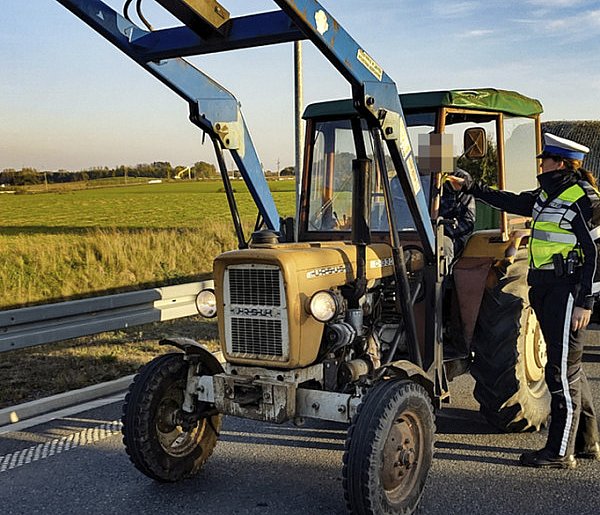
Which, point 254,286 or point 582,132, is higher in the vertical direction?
point 582,132

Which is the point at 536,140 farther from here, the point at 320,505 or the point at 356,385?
the point at 320,505

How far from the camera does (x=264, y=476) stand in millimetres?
4477

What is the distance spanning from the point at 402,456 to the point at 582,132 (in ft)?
49.0

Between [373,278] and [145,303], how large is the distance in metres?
3.64

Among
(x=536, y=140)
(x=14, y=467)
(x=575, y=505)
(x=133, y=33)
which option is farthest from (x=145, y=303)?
(x=575, y=505)

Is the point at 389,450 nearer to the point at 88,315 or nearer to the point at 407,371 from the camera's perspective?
the point at 407,371

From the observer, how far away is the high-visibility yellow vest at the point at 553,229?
4.50 meters

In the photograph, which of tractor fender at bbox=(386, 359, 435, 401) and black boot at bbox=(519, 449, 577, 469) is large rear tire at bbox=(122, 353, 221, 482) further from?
black boot at bbox=(519, 449, 577, 469)

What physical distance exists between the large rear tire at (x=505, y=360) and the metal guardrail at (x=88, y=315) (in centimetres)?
372

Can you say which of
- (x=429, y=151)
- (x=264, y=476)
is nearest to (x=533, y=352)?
(x=429, y=151)

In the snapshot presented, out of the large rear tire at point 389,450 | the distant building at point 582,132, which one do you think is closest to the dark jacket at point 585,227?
the large rear tire at point 389,450

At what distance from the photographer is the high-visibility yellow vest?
450 centimetres

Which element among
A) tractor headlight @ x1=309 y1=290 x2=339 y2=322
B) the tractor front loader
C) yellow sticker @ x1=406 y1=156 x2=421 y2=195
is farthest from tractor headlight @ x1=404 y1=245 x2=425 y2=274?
tractor headlight @ x1=309 y1=290 x2=339 y2=322

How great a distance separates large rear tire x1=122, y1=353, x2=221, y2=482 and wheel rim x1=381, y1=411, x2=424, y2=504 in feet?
4.11
